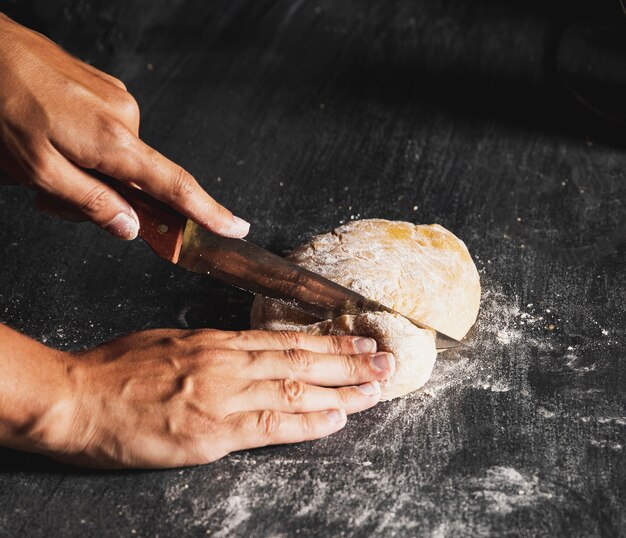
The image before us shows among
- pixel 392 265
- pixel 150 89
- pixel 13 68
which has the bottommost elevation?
pixel 150 89

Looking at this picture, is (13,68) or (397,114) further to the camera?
(397,114)

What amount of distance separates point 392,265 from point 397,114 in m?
0.85

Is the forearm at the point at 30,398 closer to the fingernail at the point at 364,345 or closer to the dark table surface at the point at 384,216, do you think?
the dark table surface at the point at 384,216

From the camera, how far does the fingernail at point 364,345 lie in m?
1.61

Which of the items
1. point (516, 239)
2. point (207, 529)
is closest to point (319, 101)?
point (516, 239)

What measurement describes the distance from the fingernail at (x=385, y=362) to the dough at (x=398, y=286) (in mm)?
13

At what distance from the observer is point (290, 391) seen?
5.02ft

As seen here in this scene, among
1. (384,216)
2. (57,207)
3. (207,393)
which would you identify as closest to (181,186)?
(57,207)

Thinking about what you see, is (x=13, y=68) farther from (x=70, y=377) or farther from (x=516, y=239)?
(x=516, y=239)

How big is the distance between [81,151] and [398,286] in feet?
2.15

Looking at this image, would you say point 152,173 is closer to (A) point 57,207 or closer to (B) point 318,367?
(A) point 57,207

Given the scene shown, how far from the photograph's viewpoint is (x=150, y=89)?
2557 millimetres

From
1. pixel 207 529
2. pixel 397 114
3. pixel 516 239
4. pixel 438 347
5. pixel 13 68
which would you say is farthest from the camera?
pixel 397 114

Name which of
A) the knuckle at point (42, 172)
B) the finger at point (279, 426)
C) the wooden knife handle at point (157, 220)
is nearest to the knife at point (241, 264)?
the wooden knife handle at point (157, 220)
